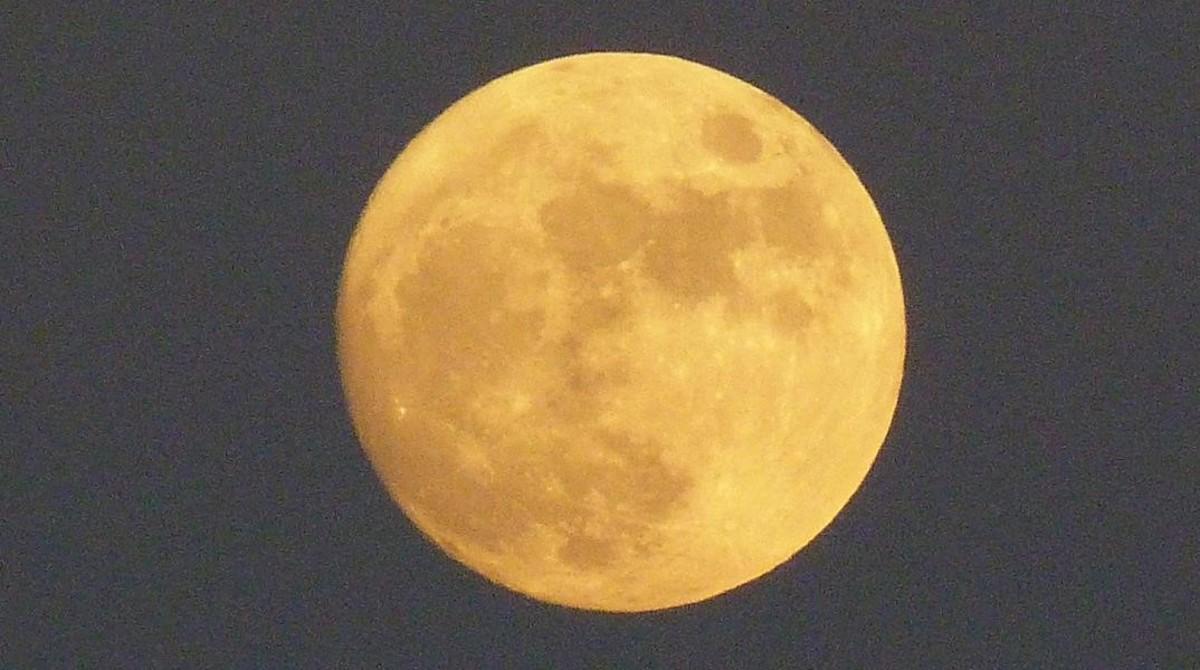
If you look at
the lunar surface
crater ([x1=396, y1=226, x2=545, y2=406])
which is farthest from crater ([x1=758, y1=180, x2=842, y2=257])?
crater ([x1=396, y1=226, x2=545, y2=406])

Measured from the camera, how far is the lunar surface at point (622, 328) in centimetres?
565

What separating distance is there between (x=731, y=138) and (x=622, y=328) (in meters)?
1.32

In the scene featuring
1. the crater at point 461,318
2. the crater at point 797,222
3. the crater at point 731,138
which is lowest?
the crater at point 461,318

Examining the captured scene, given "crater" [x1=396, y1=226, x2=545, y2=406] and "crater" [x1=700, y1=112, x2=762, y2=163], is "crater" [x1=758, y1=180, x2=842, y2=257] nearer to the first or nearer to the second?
"crater" [x1=700, y1=112, x2=762, y2=163]

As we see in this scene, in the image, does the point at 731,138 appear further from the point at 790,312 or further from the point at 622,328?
the point at 622,328

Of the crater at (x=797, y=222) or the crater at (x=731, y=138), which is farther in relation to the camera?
the crater at (x=731, y=138)

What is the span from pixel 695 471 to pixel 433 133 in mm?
2562

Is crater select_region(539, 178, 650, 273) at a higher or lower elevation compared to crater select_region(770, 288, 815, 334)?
higher

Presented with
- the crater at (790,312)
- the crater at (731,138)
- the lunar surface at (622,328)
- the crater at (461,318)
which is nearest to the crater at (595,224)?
the lunar surface at (622,328)

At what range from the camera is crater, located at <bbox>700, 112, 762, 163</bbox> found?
6.04 metres

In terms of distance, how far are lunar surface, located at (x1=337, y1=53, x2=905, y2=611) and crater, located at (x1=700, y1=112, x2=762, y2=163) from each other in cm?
1

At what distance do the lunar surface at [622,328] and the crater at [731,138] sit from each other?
0.01 metres

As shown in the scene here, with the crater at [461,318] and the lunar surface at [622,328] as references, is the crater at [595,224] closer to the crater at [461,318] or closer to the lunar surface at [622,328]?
the lunar surface at [622,328]

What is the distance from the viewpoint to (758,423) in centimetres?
588
